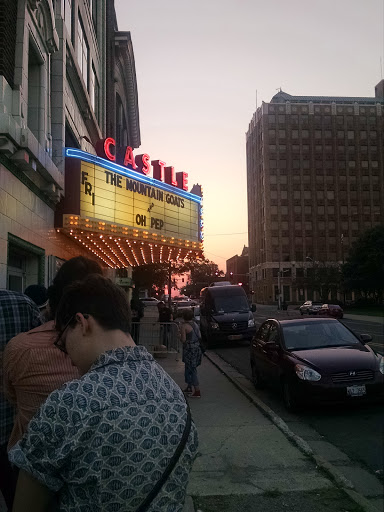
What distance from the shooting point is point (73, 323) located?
171 centimetres

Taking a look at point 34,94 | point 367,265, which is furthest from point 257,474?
point 367,265

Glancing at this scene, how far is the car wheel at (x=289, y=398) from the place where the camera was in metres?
8.02

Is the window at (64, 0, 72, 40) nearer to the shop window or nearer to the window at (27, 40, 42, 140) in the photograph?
the window at (27, 40, 42, 140)

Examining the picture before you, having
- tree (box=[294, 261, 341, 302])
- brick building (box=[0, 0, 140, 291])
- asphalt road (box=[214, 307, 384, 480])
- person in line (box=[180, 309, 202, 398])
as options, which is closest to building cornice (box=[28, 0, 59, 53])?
brick building (box=[0, 0, 140, 291])

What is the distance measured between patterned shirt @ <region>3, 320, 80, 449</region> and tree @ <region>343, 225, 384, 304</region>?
5960 cm

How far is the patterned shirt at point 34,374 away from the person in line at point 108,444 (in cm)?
81

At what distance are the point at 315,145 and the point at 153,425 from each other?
358ft

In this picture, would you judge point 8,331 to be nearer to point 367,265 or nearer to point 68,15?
point 68,15

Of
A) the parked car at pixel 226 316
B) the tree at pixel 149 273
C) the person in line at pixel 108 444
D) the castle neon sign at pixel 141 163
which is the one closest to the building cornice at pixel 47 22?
the castle neon sign at pixel 141 163

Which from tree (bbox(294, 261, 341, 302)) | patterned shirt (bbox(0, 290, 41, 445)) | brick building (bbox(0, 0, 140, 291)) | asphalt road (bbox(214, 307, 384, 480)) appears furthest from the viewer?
tree (bbox(294, 261, 341, 302))

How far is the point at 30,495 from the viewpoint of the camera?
1446 mm

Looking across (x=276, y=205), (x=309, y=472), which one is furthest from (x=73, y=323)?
(x=276, y=205)

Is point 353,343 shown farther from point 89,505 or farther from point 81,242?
point 81,242

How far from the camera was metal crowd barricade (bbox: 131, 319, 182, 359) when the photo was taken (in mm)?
15430
